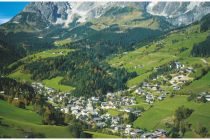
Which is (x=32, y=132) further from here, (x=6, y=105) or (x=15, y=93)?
(x=15, y=93)

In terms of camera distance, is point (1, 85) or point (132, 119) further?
point (1, 85)

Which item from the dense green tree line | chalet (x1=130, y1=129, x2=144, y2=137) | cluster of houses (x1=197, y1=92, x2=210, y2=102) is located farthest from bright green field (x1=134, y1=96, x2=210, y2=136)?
the dense green tree line

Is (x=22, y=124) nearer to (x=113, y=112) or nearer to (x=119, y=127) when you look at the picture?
(x=119, y=127)

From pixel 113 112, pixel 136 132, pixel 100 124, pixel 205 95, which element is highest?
pixel 205 95

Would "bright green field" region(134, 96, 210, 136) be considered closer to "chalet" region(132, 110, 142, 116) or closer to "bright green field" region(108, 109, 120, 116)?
"chalet" region(132, 110, 142, 116)

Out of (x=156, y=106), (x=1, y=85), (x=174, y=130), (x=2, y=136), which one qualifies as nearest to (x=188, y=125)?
(x=174, y=130)

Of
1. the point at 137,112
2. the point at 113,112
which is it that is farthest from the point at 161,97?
the point at 113,112
